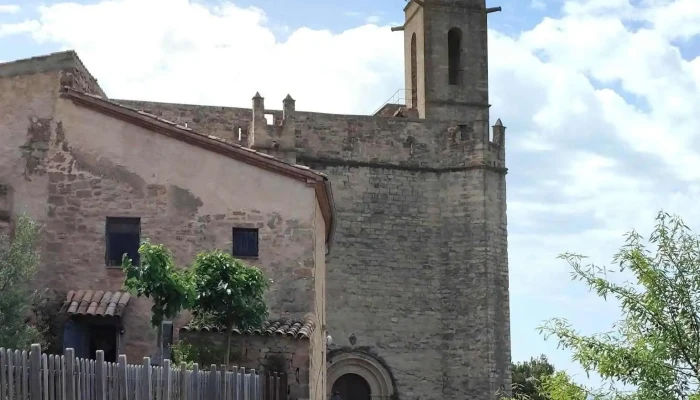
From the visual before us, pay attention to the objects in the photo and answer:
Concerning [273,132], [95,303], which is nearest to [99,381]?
[95,303]

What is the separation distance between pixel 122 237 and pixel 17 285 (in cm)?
304

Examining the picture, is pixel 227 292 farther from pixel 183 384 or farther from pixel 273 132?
pixel 273 132

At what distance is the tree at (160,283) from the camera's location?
49.6 feet

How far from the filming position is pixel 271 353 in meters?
16.8

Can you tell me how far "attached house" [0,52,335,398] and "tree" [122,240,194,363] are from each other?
2080 millimetres

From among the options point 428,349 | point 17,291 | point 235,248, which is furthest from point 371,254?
point 17,291

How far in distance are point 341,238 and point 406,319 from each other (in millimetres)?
3174

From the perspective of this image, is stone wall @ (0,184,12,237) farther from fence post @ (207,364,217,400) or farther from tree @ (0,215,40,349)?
fence post @ (207,364,217,400)

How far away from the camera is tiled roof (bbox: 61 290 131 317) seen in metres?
17.1

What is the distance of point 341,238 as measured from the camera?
1304 inches

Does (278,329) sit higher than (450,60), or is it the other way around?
(450,60)

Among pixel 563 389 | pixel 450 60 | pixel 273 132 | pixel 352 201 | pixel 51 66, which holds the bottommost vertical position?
pixel 563 389

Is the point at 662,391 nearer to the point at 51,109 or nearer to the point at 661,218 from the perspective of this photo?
the point at 661,218

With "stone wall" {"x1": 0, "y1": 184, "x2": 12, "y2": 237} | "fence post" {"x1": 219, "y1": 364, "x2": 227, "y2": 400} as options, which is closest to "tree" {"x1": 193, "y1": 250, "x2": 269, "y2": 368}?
"fence post" {"x1": 219, "y1": 364, "x2": 227, "y2": 400}
